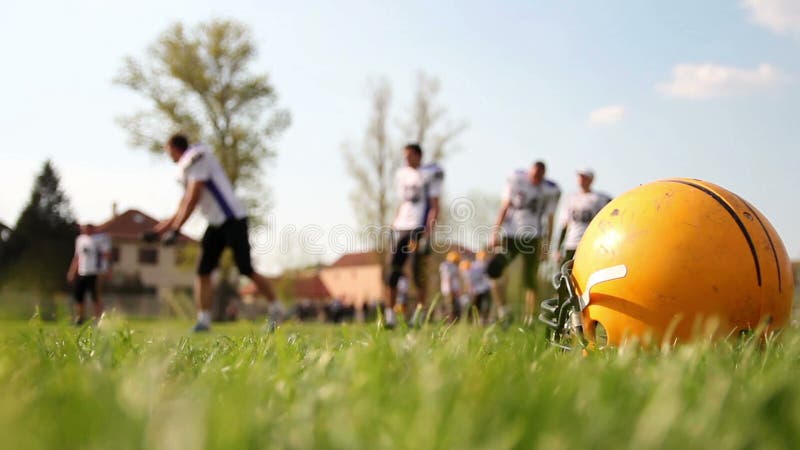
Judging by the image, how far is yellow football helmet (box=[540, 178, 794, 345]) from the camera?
121 inches

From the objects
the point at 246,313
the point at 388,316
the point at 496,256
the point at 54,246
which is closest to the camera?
the point at 388,316

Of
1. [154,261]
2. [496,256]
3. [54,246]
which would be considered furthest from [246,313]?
[496,256]

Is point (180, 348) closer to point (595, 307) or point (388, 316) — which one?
point (595, 307)

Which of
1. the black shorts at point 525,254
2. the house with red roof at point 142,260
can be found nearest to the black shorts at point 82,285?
the black shorts at point 525,254

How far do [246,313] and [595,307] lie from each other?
62750mm

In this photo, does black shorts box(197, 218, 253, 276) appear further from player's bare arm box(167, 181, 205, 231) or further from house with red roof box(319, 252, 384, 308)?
house with red roof box(319, 252, 384, 308)

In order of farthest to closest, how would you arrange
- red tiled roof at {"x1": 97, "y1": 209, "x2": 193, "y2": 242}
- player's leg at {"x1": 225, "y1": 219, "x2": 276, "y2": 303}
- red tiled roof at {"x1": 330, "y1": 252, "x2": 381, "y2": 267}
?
1. red tiled roof at {"x1": 330, "y1": 252, "x2": 381, "y2": 267}
2. red tiled roof at {"x1": 97, "y1": 209, "x2": 193, "y2": 242}
3. player's leg at {"x1": 225, "y1": 219, "x2": 276, "y2": 303}

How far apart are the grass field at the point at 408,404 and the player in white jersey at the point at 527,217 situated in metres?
8.13

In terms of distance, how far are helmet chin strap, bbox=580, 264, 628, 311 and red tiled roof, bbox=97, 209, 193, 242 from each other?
71.0 meters

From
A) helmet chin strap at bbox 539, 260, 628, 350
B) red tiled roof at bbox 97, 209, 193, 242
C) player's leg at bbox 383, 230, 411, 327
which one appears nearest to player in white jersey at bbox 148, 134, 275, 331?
player's leg at bbox 383, 230, 411, 327

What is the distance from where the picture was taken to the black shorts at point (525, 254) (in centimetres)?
1030

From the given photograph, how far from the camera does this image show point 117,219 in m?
73.7

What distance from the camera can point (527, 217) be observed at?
10.8m

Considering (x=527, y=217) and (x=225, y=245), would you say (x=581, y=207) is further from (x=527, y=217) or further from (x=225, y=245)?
(x=225, y=245)
